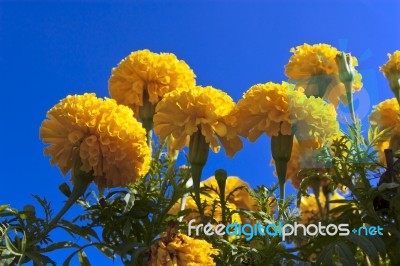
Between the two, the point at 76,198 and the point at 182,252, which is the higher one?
the point at 76,198

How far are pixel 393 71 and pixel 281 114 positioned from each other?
0.48m

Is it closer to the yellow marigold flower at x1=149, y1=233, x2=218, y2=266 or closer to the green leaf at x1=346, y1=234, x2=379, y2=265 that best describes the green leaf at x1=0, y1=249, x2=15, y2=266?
the yellow marigold flower at x1=149, y1=233, x2=218, y2=266

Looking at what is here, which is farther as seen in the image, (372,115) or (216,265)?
(372,115)

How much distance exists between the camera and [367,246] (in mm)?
1016

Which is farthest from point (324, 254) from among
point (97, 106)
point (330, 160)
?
point (97, 106)

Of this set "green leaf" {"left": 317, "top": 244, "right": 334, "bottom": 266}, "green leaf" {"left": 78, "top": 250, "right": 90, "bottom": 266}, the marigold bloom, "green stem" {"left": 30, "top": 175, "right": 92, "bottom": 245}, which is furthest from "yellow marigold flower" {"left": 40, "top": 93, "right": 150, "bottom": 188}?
the marigold bloom

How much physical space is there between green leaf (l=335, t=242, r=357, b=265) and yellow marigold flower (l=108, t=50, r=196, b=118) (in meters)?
0.59

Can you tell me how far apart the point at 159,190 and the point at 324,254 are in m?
0.39

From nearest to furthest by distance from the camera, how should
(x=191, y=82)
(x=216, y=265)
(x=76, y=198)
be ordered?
(x=216, y=265) < (x=76, y=198) < (x=191, y=82)

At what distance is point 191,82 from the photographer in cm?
152

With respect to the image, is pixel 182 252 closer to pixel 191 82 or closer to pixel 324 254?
pixel 324 254

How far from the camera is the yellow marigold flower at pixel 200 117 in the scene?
124 centimetres

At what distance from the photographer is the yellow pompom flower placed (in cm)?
155

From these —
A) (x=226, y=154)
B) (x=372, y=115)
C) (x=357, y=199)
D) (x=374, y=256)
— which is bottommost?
(x=374, y=256)
